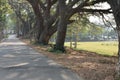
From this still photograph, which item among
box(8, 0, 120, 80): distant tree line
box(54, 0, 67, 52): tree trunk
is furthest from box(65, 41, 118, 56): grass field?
box(54, 0, 67, 52): tree trunk

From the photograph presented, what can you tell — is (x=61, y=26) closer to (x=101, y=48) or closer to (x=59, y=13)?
(x=59, y=13)

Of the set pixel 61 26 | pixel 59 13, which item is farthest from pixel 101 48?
pixel 61 26

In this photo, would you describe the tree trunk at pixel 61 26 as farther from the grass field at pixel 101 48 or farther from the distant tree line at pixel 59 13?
the grass field at pixel 101 48

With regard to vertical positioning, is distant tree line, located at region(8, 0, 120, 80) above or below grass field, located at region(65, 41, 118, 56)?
above

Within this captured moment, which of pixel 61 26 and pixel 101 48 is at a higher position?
pixel 61 26

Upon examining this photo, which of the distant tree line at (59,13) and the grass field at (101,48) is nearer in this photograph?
the distant tree line at (59,13)

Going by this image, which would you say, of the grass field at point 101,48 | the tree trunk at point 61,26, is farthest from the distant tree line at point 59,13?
the grass field at point 101,48

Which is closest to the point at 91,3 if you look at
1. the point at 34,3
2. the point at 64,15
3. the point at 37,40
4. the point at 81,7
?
the point at 81,7

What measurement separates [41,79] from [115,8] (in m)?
4.89

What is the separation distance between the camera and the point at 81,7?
28.1 metres

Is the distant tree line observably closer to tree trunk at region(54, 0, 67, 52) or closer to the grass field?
tree trunk at region(54, 0, 67, 52)

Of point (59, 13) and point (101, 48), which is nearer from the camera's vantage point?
point (59, 13)

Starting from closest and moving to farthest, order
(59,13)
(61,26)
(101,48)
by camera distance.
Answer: (61,26) < (59,13) < (101,48)

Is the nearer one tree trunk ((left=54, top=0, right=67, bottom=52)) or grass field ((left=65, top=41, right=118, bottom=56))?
tree trunk ((left=54, top=0, right=67, bottom=52))
